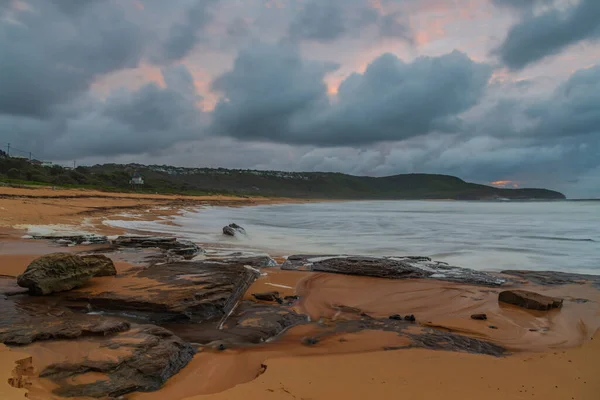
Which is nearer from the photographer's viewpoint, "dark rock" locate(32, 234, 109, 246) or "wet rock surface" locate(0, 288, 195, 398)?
"wet rock surface" locate(0, 288, 195, 398)

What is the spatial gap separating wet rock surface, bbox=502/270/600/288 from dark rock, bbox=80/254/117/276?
26.6 feet

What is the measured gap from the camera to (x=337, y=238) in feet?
48.5

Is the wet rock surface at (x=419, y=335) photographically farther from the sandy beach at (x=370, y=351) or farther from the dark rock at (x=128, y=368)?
the dark rock at (x=128, y=368)

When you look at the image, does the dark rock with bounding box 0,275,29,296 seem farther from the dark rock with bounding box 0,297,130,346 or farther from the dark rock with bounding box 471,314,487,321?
the dark rock with bounding box 471,314,487,321

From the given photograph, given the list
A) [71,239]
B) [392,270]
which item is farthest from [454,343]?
[71,239]

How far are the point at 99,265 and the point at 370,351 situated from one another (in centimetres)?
436

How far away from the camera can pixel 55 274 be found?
4.96 meters

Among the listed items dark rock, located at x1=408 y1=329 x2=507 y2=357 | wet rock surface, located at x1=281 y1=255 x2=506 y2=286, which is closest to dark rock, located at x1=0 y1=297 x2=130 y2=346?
dark rock, located at x1=408 y1=329 x2=507 y2=357

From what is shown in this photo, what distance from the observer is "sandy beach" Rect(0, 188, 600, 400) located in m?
2.92

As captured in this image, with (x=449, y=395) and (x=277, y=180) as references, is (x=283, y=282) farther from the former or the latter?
(x=277, y=180)

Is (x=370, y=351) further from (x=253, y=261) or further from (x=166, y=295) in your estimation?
(x=253, y=261)

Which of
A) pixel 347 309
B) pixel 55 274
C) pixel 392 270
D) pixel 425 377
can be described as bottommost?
pixel 347 309

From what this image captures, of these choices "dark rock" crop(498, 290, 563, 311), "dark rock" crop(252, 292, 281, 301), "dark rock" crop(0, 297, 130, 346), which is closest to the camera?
"dark rock" crop(0, 297, 130, 346)

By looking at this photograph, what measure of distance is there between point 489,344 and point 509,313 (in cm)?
142
